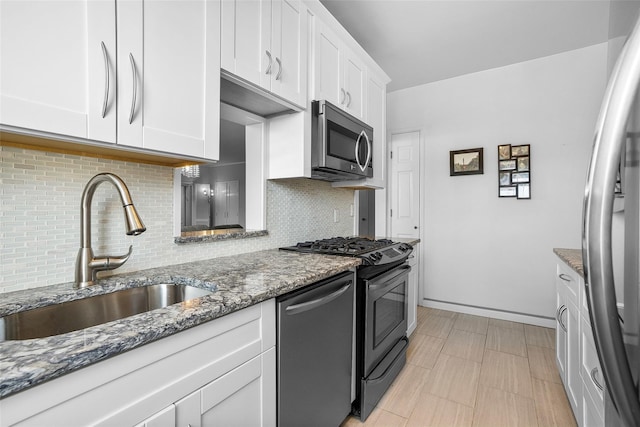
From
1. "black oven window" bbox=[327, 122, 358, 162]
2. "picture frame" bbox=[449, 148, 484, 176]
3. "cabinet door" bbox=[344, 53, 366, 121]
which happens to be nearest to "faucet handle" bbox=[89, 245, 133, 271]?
"black oven window" bbox=[327, 122, 358, 162]

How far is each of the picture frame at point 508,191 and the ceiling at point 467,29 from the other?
Result: 1.30m

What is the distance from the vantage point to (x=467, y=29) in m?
Result: 2.61

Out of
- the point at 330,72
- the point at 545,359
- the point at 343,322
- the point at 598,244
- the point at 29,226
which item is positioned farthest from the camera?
the point at 545,359

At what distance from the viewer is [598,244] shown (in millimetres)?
362

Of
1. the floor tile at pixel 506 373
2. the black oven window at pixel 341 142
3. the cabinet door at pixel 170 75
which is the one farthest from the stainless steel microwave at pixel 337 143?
the floor tile at pixel 506 373

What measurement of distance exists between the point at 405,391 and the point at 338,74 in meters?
2.16

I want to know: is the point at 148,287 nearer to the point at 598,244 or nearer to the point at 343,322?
the point at 343,322

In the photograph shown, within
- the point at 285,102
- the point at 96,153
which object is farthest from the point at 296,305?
the point at 285,102

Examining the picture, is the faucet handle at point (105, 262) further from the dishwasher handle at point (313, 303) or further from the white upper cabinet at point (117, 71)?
the dishwasher handle at point (313, 303)

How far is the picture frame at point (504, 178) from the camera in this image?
3.18 m

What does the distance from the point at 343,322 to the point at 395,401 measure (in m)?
0.80

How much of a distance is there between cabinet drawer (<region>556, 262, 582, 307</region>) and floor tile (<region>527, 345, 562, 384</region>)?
0.73 meters

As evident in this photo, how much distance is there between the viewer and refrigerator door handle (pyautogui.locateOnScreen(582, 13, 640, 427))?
1.11 feet

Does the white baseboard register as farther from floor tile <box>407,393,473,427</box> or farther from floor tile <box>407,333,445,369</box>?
floor tile <box>407,393,473,427</box>
